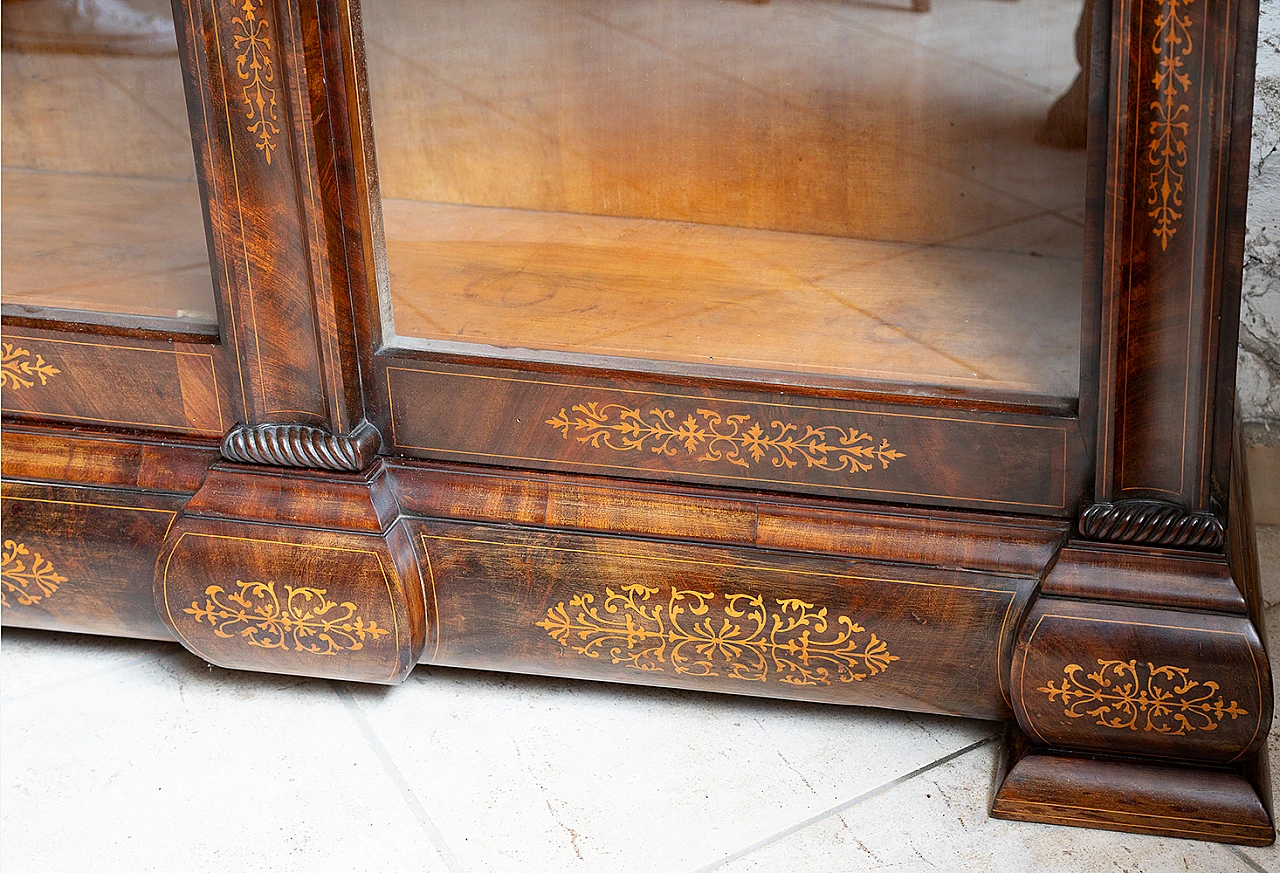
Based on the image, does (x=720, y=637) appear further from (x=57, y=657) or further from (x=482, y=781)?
(x=57, y=657)

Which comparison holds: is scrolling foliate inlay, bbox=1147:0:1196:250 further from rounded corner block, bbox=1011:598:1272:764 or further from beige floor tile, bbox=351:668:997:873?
beige floor tile, bbox=351:668:997:873

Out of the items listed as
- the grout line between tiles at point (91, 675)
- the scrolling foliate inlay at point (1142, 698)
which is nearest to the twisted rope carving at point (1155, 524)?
the scrolling foliate inlay at point (1142, 698)

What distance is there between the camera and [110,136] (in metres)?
1.39

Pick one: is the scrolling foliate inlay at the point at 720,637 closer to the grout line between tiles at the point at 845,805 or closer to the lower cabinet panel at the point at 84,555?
the grout line between tiles at the point at 845,805

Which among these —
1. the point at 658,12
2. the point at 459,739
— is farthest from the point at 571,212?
the point at 459,739

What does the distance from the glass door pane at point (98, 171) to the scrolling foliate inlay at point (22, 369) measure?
0.17 feet

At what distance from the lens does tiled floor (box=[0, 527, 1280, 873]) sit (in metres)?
1.32

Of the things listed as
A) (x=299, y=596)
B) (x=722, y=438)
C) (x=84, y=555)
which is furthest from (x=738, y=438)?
(x=84, y=555)

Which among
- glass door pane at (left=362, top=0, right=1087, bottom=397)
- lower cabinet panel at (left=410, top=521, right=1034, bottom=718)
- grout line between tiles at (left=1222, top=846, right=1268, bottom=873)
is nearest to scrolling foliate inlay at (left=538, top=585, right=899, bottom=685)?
lower cabinet panel at (left=410, top=521, right=1034, bottom=718)

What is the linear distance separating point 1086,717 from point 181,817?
0.86 meters

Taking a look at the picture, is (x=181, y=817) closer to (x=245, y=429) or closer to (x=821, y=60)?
(x=245, y=429)

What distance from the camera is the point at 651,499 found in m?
1.40

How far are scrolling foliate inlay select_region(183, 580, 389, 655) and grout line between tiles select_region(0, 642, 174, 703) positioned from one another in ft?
0.58

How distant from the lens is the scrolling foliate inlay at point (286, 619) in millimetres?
1426
